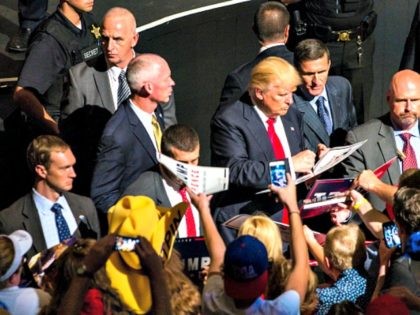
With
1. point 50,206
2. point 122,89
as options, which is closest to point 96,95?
point 122,89

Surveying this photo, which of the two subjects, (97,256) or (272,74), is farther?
(272,74)

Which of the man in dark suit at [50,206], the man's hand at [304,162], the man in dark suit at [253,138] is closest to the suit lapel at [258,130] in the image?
the man in dark suit at [253,138]

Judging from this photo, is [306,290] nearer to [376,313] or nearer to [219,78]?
[376,313]

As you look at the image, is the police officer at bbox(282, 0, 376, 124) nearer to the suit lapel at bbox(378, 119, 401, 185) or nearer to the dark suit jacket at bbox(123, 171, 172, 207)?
the suit lapel at bbox(378, 119, 401, 185)

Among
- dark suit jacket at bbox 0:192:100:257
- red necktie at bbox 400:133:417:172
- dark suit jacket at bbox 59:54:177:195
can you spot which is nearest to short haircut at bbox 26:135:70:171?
dark suit jacket at bbox 0:192:100:257

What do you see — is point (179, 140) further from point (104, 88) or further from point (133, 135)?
point (104, 88)

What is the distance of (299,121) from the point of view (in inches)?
402

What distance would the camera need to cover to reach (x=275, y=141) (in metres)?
9.86

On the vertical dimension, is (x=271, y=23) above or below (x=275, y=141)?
above

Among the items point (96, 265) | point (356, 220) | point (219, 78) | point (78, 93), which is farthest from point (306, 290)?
point (219, 78)

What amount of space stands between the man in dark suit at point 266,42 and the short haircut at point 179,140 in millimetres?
1653

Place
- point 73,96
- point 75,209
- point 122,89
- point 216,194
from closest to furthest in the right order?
point 75,209 → point 216,194 → point 73,96 → point 122,89

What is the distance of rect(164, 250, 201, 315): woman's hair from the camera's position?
24.7ft

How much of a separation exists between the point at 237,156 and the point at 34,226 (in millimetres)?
1581
